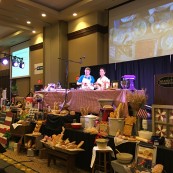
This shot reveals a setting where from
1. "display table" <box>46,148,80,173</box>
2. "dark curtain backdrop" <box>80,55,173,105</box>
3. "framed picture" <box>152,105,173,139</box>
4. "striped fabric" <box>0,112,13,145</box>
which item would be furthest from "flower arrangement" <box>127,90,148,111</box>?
"striped fabric" <box>0,112,13,145</box>

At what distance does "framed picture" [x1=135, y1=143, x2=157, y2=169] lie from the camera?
2.41 meters

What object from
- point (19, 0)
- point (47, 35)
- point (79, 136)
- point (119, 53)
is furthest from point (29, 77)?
point (79, 136)

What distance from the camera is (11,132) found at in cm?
482

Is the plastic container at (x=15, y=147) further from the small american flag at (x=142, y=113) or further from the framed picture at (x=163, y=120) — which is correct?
the framed picture at (x=163, y=120)

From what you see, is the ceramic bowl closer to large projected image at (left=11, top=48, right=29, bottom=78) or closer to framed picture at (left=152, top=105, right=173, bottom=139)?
framed picture at (left=152, top=105, right=173, bottom=139)

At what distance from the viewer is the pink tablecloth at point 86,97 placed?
11.3 feet

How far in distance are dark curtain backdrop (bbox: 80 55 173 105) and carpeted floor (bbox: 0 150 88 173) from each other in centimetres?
306

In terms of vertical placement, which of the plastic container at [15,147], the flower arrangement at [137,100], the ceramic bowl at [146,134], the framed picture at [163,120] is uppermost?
the flower arrangement at [137,100]

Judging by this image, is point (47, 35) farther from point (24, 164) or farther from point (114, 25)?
point (24, 164)

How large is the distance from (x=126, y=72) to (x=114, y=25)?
1.69 meters

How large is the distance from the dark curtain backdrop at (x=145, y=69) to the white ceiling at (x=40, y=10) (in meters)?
1.99

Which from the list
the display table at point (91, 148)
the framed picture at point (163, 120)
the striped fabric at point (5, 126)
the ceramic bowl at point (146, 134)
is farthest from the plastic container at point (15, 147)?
the framed picture at point (163, 120)

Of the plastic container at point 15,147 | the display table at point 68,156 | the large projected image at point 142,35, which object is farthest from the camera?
the large projected image at point 142,35

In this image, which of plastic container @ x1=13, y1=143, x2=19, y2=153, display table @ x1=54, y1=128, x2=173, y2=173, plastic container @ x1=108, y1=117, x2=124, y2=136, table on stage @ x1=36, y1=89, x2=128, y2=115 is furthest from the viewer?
plastic container @ x1=13, y1=143, x2=19, y2=153
